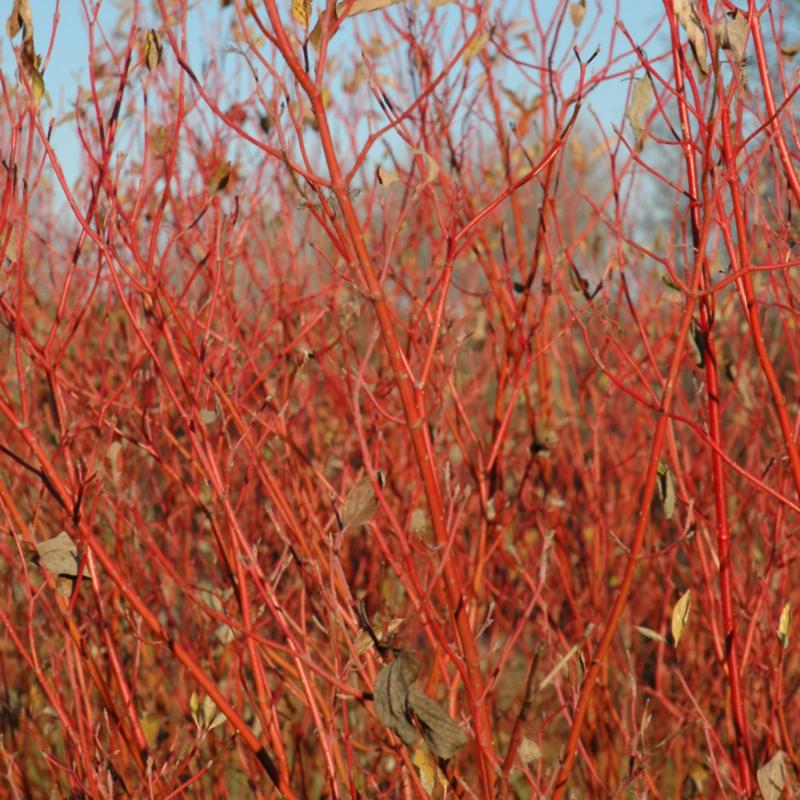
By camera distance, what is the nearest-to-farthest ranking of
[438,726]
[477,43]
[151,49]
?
1. [438,726]
2. [151,49]
3. [477,43]

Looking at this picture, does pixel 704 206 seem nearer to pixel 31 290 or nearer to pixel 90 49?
pixel 90 49

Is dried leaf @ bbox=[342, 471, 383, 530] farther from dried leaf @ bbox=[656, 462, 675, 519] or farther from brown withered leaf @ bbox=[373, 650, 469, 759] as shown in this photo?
dried leaf @ bbox=[656, 462, 675, 519]

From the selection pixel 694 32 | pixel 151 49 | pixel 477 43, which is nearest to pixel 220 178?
pixel 151 49

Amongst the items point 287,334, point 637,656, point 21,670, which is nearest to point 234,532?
point 287,334

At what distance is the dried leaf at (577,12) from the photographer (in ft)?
7.09

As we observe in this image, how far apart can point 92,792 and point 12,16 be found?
117cm

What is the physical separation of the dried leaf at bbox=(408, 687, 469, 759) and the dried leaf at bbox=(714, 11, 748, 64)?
35.6 inches

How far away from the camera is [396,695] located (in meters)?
1.32

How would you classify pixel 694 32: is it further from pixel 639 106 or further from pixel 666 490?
pixel 666 490

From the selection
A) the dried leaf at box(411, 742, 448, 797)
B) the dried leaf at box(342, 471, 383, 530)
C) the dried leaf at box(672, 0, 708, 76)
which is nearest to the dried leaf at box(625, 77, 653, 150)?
the dried leaf at box(672, 0, 708, 76)

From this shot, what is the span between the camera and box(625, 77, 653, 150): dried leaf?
155cm

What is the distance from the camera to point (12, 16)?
155 centimetres

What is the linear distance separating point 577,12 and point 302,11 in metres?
1.02

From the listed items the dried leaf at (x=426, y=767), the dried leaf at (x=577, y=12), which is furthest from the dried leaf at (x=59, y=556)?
the dried leaf at (x=577, y=12)
